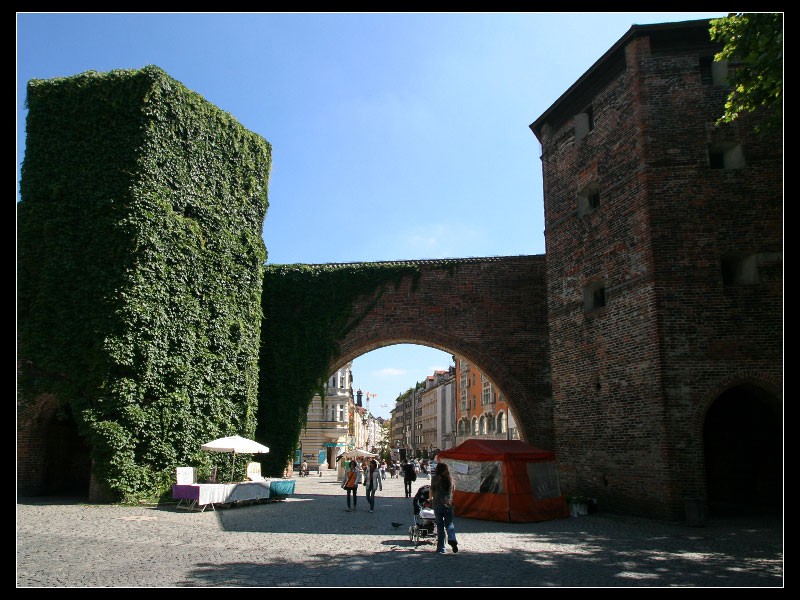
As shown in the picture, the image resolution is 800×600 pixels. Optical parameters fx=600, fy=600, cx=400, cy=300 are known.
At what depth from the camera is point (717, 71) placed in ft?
48.1

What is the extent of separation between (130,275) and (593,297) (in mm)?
12360

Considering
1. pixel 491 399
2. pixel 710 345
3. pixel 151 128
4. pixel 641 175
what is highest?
pixel 151 128

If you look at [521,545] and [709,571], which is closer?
[709,571]

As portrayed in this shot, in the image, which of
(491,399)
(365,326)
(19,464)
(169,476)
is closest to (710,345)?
(365,326)

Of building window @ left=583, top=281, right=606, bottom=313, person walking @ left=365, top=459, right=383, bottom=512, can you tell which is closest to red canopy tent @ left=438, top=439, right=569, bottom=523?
person walking @ left=365, top=459, right=383, bottom=512

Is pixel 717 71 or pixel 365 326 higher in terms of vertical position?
pixel 717 71

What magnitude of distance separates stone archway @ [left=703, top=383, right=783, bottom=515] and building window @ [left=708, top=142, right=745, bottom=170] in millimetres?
5695

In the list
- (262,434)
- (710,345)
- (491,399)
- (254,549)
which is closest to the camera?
(254,549)

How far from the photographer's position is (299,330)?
21.2m

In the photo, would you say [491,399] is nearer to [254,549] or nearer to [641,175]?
[641,175]

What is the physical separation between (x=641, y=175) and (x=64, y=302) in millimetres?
14929

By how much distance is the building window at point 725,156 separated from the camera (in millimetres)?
14291

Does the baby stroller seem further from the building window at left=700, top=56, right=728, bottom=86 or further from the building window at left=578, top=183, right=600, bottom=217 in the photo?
the building window at left=700, top=56, right=728, bottom=86

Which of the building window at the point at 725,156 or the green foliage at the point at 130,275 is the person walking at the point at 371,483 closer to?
the green foliage at the point at 130,275
